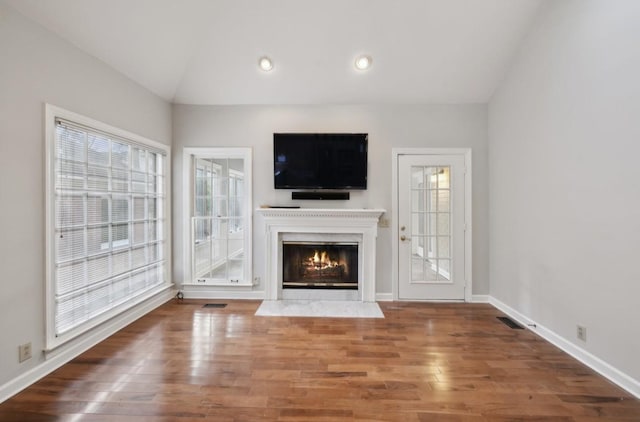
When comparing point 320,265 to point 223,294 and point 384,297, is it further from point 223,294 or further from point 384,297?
point 223,294

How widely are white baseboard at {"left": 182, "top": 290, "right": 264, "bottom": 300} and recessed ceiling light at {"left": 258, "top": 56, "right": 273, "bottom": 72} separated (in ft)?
9.27

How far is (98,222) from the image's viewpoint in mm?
2568

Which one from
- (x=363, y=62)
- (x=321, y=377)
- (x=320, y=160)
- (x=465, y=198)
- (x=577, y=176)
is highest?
(x=363, y=62)

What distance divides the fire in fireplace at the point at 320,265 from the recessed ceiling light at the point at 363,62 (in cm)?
220

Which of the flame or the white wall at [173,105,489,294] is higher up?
the white wall at [173,105,489,294]

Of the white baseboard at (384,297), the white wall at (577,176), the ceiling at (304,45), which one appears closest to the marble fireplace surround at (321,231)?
the white baseboard at (384,297)

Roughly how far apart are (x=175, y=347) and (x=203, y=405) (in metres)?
0.90

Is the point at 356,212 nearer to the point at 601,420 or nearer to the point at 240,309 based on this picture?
the point at 240,309

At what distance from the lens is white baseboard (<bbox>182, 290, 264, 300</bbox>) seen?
3637 millimetres

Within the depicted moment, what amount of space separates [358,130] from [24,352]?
3745 mm

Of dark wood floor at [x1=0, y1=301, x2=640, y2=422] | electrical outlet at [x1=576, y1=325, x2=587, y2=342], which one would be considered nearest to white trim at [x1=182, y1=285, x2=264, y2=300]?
dark wood floor at [x1=0, y1=301, x2=640, y2=422]

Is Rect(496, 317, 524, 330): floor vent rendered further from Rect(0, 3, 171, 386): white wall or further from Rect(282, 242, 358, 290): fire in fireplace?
Rect(0, 3, 171, 386): white wall

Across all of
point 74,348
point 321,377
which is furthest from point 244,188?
point 321,377

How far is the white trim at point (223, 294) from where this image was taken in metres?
3.64
